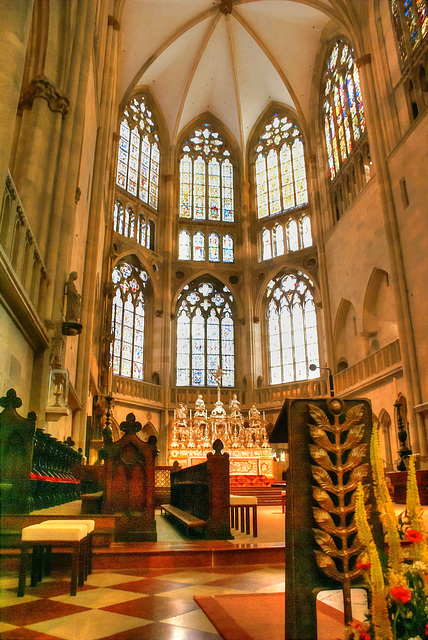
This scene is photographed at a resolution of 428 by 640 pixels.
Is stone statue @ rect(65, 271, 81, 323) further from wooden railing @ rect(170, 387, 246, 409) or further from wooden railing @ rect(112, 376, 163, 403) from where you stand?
wooden railing @ rect(170, 387, 246, 409)

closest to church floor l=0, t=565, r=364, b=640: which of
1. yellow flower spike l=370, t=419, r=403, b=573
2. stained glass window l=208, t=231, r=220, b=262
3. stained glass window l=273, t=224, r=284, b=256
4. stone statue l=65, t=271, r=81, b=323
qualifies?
yellow flower spike l=370, t=419, r=403, b=573

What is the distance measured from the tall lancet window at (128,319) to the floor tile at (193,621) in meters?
18.6

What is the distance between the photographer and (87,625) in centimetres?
263

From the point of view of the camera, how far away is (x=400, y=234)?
14961 millimetres

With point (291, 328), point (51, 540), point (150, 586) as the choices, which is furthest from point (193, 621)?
point (291, 328)

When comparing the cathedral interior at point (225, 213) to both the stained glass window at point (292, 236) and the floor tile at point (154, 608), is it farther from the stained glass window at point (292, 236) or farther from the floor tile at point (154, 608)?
the floor tile at point (154, 608)

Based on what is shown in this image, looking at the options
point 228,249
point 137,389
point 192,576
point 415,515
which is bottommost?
point 192,576

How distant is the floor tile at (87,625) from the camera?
2.47 m

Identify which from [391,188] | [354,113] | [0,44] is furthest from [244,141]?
[0,44]

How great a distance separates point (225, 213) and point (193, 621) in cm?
2427

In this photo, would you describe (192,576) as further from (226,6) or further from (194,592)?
(226,6)

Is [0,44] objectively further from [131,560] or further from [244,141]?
[244,141]

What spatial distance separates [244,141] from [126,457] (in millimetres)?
23762

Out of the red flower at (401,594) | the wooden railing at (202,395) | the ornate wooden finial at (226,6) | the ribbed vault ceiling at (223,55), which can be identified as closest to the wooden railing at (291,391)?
the wooden railing at (202,395)
